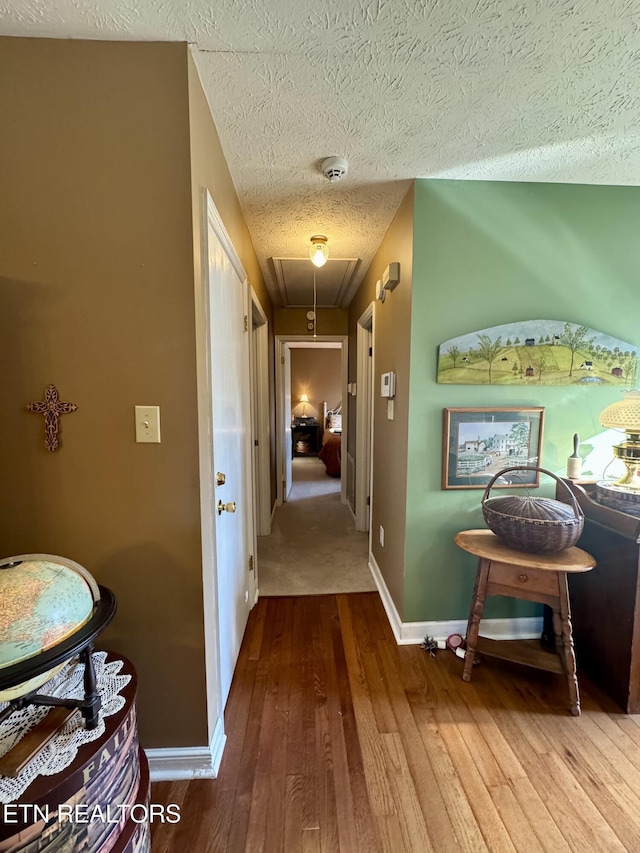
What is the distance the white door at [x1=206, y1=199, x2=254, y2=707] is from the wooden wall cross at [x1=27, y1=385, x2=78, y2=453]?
18.3 inches

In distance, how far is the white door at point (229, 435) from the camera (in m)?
1.36

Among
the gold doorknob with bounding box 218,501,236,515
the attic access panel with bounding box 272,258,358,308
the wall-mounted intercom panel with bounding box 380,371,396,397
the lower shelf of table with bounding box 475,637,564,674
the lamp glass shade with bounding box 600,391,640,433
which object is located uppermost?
the attic access panel with bounding box 272,258,358,308

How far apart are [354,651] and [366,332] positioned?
246cm

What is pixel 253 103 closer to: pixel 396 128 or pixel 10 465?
pixel 396 128

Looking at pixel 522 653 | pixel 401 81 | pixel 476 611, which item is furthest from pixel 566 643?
pixel 401 81

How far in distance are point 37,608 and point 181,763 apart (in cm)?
95

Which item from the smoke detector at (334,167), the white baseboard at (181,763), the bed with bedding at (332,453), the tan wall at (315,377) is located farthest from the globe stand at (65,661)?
the tan wall at (315,377)

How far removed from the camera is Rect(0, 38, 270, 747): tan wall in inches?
41.2

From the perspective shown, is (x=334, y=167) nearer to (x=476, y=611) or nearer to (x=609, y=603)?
(x=476, y=611)

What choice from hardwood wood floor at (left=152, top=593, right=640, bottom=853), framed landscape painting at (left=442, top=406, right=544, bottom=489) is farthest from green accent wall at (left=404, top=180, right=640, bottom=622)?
hardwood wood floor at (left=152, top=593, right=640, bottom=853)

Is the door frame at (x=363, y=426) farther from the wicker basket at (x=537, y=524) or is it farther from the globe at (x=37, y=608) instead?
the globe at (x=37, y=608)

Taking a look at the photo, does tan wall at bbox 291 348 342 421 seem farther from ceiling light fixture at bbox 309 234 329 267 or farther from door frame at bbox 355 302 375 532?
ceiling light fixture at bbox 309 234 329 267

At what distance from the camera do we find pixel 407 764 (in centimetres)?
127

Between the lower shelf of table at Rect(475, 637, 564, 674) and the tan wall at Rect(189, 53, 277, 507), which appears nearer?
the tan wall at Rect(189, 53, 277, 507)
